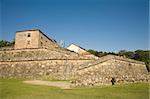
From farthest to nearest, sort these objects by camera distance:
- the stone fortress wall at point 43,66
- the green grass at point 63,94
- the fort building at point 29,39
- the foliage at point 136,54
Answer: the foliage at point 136,54
the fort building at point 29,39
the stone fortress wall at point 43,66
the green grass at point 63,94

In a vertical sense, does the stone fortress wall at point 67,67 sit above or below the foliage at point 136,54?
below

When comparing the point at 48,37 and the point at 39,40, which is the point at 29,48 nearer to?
the point at 39,40

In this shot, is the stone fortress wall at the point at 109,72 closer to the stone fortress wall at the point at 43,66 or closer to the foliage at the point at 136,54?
the stone fortress wall at the point at 43,66

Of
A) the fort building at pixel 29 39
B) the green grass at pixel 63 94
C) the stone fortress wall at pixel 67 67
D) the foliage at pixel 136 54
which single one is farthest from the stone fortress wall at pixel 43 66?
the foliage at pixel 136 54

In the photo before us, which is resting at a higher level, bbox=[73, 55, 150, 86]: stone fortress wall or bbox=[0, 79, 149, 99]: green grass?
bbox=[73, 55, 150, 86]: stone fortress wall

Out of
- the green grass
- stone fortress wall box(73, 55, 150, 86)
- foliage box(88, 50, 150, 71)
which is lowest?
the green grass

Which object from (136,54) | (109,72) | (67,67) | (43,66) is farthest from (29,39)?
(136,54)

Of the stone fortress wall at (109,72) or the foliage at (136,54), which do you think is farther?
the foliage at (136,54)

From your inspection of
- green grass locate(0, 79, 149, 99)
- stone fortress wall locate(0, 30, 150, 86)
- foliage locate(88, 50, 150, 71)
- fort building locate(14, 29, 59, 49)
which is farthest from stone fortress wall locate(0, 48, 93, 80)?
foliage locate(88, 50, 150, 71)

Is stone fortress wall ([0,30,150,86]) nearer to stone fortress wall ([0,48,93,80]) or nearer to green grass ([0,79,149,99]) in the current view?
stone fortress wall ([0,48,93,80])

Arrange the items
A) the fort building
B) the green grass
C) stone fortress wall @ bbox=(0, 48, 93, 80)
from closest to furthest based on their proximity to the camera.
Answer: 1. the green grass
2. stone fortress wall @ bbox=(0, 48, 93, 80)
3. the fort building

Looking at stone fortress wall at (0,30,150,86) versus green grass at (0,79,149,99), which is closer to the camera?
green grass at (0,79,149,99)

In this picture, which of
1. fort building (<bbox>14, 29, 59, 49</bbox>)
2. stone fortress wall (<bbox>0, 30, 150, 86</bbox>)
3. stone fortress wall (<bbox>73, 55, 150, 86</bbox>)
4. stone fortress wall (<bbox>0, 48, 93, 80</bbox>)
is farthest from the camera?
fort building (<bbox>14, 29, 59, 49</bbox>)

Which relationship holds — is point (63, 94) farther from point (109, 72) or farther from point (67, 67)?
point (67, 67)
